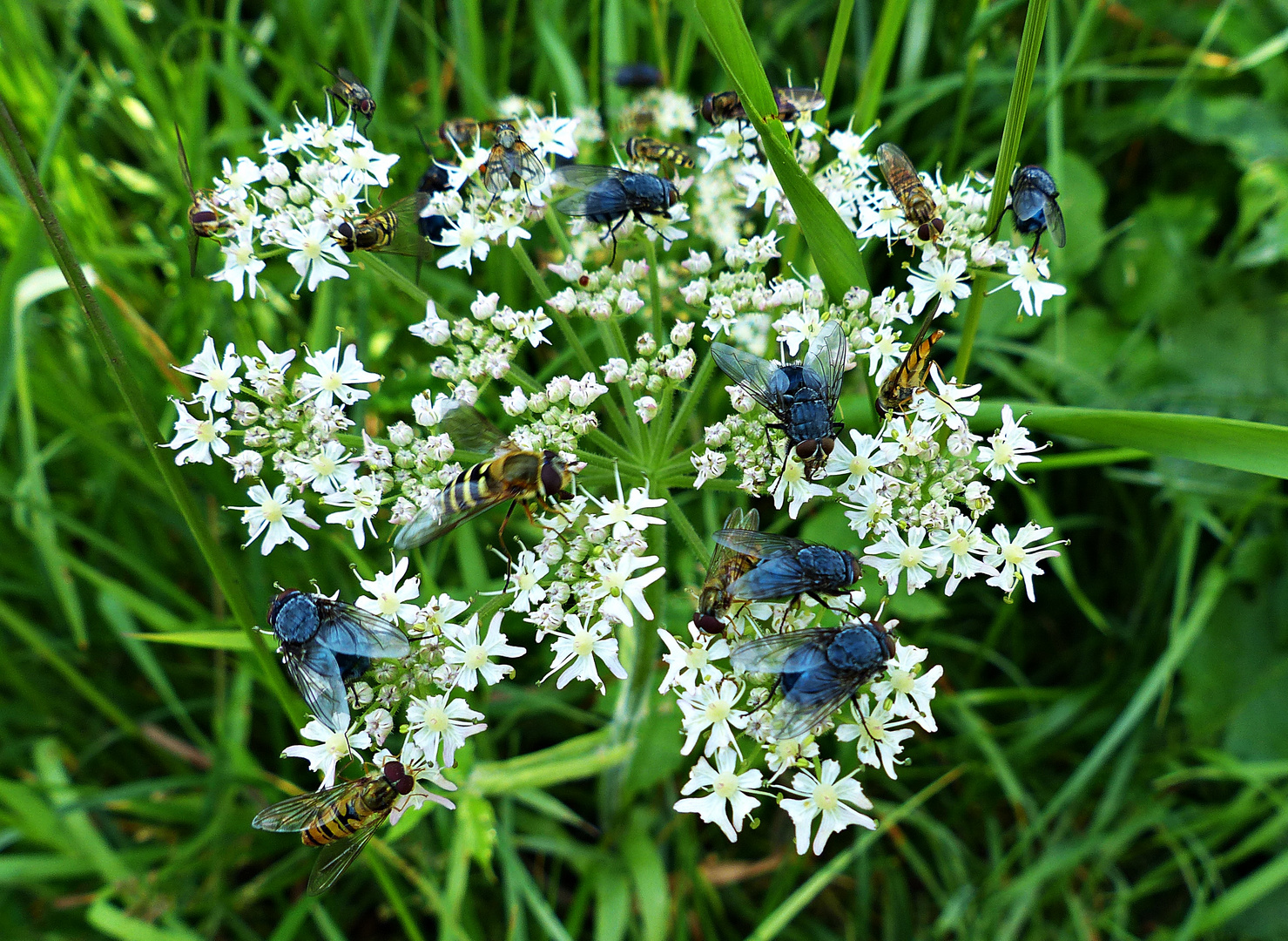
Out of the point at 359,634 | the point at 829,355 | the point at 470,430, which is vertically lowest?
the point at 359,634

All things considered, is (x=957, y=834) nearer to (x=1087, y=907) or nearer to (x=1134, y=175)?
(x=1087, y=907)

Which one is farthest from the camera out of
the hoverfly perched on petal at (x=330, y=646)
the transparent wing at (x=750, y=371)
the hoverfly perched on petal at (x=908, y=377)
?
the transparent wing at (x=750, y=371)

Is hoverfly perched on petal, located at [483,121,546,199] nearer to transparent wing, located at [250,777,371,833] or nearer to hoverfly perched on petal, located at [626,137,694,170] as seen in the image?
hoverfly perched on petal, located at [626,137,694,170]

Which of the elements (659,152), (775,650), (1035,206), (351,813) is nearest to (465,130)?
(659,152)

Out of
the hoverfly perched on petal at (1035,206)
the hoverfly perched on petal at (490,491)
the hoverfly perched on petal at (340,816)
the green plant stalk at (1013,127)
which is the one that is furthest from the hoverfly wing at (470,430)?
the hoverfly perched on petal at (1035,206)

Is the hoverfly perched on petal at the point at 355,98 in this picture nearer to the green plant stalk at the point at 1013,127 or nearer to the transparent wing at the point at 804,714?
the green plant stalk at the point at 1013,127

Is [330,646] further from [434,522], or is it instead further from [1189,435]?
[1189,435]
